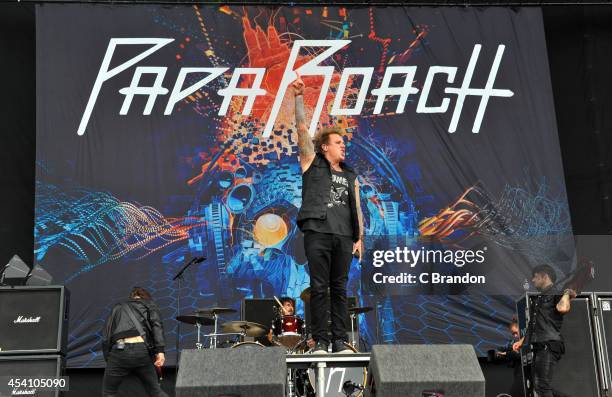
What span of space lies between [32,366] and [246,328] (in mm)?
2233

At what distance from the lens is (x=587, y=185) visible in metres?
10.9

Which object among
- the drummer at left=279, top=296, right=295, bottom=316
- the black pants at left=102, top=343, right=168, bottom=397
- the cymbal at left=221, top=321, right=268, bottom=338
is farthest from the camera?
the drummer at left=279, top=296, right=295, bottom=316

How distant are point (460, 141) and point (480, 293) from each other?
1.96 metres

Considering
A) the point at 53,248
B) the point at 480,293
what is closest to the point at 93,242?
the point at 53,248

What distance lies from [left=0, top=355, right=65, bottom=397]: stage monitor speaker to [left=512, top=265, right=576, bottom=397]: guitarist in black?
175 inches

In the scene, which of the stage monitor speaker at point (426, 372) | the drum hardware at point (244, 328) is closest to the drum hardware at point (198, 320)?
the drum hardware at point (244, 328)

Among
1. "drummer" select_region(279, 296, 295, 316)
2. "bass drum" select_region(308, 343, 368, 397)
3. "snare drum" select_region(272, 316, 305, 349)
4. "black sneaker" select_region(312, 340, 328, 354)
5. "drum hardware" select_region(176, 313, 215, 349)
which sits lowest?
"bass drum" select_region(308, 343, 368, 397)

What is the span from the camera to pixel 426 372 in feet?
13.1

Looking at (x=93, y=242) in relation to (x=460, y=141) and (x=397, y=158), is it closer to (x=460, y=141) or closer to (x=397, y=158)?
(x=397, y=158)

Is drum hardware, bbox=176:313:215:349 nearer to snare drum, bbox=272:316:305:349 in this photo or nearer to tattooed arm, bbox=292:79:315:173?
snare drum, bbox=272:316:305:349

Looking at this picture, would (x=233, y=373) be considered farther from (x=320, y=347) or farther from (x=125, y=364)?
(x=125, y=364)

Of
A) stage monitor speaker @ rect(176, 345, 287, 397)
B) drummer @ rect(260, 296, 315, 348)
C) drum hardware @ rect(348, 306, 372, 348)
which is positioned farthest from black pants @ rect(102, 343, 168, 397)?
stage monitor speaker @ rect(176, 345, 287, 397)

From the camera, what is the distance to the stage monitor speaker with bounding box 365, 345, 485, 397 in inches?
155

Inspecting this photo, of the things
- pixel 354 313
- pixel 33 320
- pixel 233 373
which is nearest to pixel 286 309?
pixel 354 313
